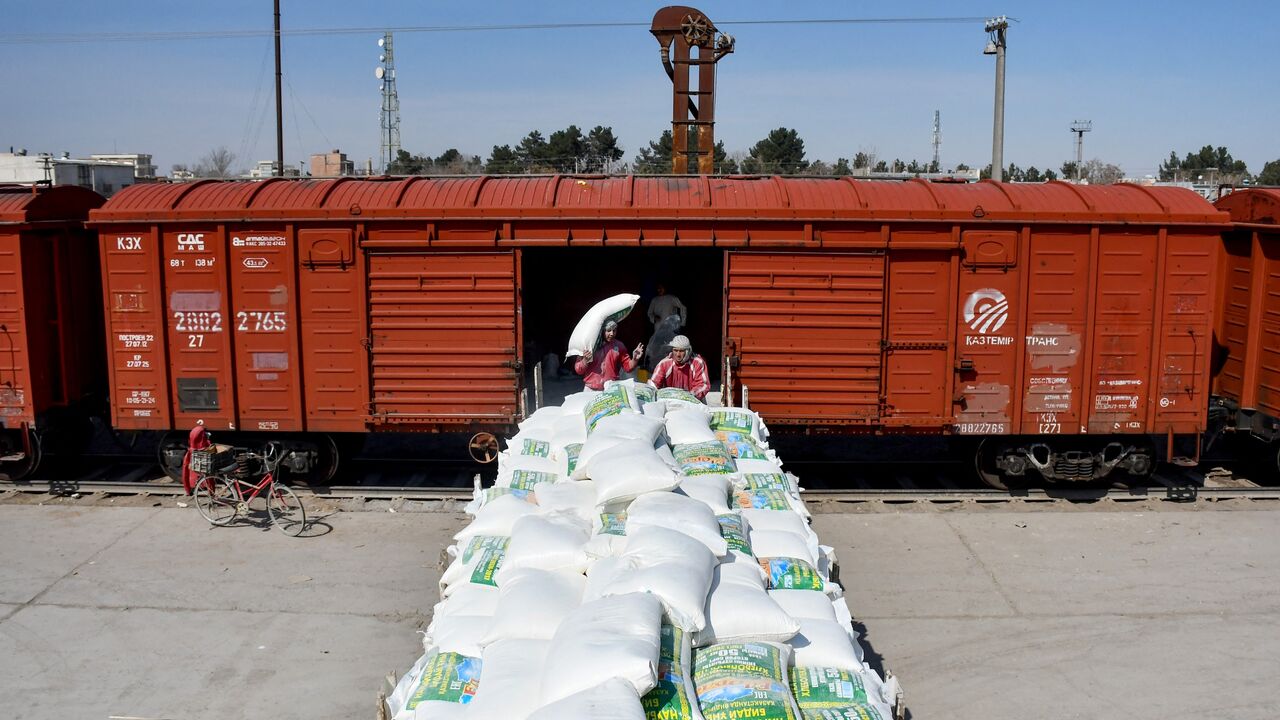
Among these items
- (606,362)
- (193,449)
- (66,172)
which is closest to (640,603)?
(606,362)

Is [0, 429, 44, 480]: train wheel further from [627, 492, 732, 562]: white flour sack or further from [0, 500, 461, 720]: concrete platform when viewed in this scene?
[627, 492, 732, 562]: white flour sack

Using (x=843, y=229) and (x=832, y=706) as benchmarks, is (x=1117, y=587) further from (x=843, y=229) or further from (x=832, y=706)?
(x=832, y=706)

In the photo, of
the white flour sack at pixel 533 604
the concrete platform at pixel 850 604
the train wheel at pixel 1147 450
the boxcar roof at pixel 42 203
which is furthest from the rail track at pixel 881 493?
the white flour sack at pixel 533 604

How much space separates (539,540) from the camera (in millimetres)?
6059

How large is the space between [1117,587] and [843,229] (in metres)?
4.59

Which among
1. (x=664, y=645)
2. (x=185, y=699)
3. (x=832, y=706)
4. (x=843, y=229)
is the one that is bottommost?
(x=185, y=699)

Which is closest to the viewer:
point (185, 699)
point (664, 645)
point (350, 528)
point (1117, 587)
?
point (664, 645)

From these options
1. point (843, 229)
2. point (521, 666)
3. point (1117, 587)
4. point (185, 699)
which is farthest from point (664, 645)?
point (843, 229)

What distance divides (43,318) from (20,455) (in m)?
1.69

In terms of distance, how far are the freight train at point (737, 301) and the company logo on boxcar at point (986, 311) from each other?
0.07 feet

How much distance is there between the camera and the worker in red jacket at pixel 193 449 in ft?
36.4

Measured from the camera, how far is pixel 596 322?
1089 cm

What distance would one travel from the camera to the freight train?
37.1 feet

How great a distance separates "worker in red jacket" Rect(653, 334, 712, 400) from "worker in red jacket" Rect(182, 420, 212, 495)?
16.6 ft
